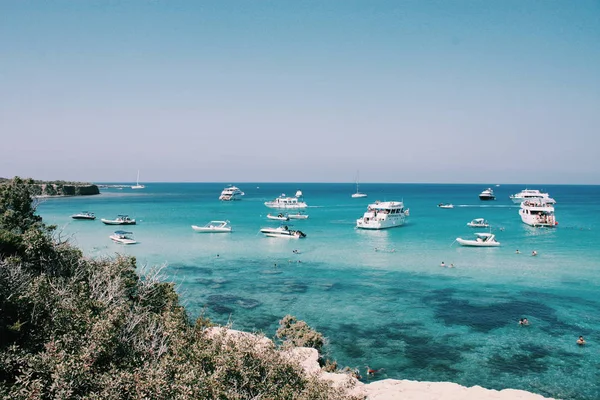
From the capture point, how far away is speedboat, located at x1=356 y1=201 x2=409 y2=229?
76106mm

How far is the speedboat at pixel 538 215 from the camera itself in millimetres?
80000

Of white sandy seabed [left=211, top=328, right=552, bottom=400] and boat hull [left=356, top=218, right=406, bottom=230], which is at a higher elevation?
boat hull [left=356, top=218, right=406, bottom=230]

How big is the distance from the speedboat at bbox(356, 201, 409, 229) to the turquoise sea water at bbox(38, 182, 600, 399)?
26.6ft

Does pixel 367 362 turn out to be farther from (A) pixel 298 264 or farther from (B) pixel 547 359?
(A) pixel 298 264

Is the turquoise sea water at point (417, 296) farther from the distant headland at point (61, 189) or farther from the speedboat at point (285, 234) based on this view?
the distant headland at point (61, 189)

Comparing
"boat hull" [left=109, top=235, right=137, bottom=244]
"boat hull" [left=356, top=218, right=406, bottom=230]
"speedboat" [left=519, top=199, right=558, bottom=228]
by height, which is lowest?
"boat hull" [left=109, top=235, right=137, bottom=244]

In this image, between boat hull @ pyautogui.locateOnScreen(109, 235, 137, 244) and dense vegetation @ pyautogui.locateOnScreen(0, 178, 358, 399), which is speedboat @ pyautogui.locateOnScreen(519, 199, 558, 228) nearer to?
boat hull @ pyautogui.locateOnScreen(109, 235, 137, 244)

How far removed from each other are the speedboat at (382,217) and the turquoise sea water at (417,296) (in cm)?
811

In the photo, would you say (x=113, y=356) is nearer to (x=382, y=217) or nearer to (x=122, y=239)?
(x=122, y=239)

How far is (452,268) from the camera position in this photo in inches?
1753

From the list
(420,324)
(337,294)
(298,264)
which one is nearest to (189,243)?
(298,264)

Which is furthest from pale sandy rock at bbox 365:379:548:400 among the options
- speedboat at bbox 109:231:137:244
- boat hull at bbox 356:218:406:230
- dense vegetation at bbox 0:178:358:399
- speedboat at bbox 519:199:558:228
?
speedboat at bbox 519:199:558:228

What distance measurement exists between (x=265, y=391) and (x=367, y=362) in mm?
11411

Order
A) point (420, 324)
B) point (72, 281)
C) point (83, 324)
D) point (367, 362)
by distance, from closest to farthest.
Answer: point (83, 324) < point (72, 281) < point (367, 362) < point (420, 324)
